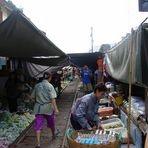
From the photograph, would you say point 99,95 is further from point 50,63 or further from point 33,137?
point 50,63

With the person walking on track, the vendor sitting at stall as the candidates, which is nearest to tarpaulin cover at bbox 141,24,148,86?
the vendor sitting at stall

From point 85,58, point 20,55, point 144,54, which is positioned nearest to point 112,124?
point 20,55

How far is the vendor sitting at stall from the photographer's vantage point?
6661 mm

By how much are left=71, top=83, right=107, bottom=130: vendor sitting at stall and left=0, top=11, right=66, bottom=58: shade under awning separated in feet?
5.05

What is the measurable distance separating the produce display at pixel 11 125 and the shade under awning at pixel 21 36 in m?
2.74

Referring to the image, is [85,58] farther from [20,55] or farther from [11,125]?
[20,55]

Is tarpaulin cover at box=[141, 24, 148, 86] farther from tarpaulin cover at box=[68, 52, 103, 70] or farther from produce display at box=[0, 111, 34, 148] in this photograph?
tarpaulin cover at box=[68, 52, 103, 70]

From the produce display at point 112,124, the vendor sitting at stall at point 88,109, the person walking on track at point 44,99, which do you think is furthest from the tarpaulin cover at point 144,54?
the person walking on track at point 44,99

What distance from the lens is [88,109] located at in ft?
22.3

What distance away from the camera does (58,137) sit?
11.4 meters

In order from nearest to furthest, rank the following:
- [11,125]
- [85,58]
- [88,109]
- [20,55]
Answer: [88,109]
[20,55]
[11,125]
[85,58]

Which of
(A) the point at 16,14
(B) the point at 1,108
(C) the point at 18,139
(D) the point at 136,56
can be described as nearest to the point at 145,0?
(D) the point at 136,56

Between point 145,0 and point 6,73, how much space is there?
12.0 m

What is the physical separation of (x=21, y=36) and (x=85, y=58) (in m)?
24.4
